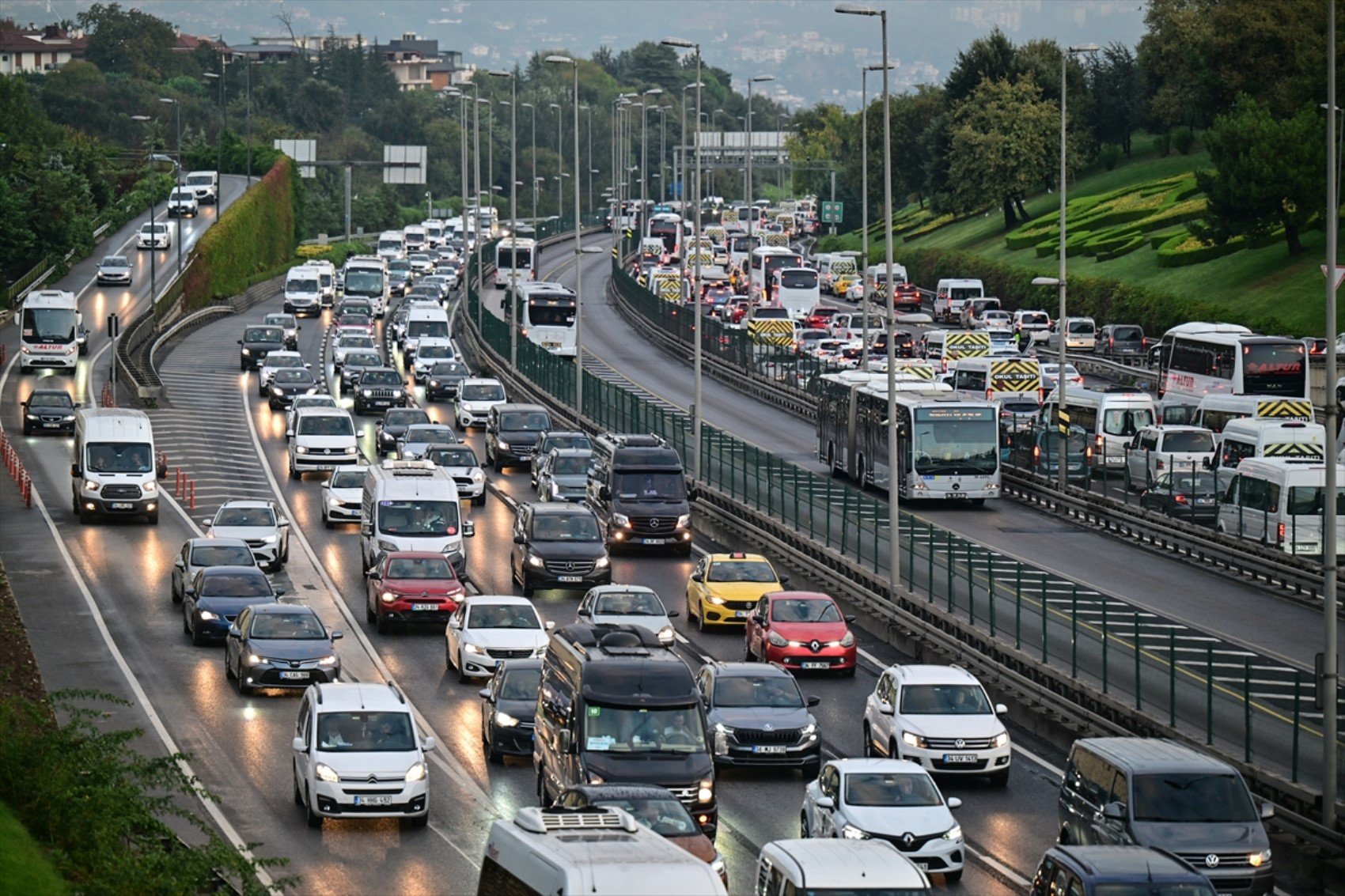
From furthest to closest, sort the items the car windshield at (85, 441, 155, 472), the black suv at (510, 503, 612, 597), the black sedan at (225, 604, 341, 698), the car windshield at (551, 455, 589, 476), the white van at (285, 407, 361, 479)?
the white van at (285, 407, 361, 479) → the car windshield at (551, 455, 589, 476) → the car windshield at (85, 441, 155, 472) → the black suv at (510, 503, 612, 597) → the black sedan at (225, 604, 341, 698)

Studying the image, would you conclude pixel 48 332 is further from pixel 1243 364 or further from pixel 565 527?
pixel 565 527

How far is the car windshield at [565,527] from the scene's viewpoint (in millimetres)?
43844

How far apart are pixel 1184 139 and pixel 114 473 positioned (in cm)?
9840

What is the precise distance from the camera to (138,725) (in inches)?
1282

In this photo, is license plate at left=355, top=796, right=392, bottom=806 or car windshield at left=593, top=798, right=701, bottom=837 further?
license plate at left=355, top=796, right=392, bottom=806

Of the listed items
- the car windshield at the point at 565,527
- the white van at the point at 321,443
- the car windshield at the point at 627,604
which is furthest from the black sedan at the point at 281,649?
the white van at the point at 321,443

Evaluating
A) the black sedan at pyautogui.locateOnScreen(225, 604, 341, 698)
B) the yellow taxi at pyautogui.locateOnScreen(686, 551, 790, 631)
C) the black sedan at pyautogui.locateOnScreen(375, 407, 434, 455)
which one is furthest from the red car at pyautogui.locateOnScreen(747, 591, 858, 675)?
the black sedan at pyautogui.locateOnScreen(375, 407, 434, 455)

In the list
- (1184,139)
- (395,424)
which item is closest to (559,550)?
(395,424)

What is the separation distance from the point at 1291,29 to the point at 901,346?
1374 inches

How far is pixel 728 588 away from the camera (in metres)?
40.9

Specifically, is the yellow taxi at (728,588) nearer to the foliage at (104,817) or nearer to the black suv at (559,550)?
the black suv at (559,550)

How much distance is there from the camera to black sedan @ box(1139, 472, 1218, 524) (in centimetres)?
5006

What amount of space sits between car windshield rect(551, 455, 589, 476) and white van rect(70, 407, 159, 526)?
9373mm

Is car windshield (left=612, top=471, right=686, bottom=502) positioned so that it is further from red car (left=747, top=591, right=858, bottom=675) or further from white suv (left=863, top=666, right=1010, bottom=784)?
white suv (left=863, top=666, right=1010, bottom=784)
